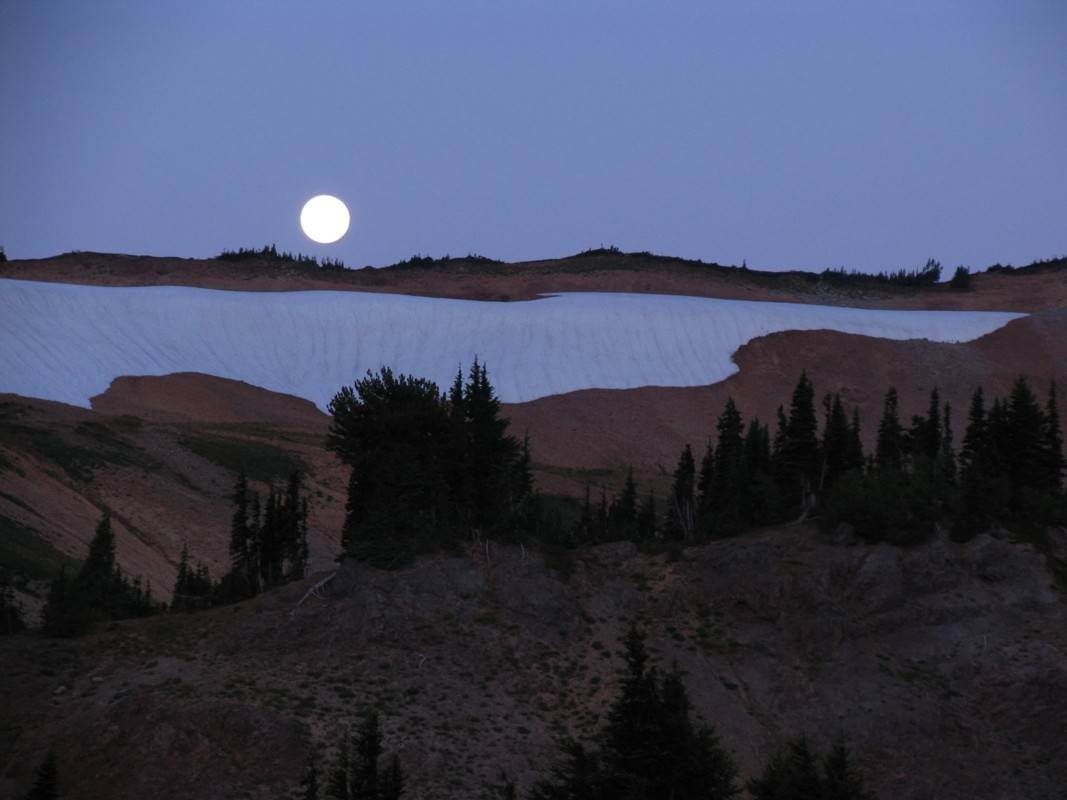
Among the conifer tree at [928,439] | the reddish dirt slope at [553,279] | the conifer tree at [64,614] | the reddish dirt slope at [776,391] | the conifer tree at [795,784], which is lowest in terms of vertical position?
the reddish dirt slope at [776,391]

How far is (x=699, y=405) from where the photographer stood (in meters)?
79.1

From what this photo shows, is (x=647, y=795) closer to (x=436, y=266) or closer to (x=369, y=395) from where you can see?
(x=369, y=395)

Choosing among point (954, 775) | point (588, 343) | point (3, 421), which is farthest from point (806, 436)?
point (588, 343)

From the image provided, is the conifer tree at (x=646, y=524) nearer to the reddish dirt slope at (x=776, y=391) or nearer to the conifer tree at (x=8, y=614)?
the conifer tree at (x=8, y=614)

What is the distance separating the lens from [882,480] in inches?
1241

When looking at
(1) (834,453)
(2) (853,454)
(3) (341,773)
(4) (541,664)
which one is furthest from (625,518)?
(3) (341,773)

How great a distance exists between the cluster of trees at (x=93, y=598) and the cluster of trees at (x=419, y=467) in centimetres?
537

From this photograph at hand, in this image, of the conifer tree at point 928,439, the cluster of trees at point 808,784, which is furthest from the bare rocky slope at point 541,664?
the conifer tree at point 928,439

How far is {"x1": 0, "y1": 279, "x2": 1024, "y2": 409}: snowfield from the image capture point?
76.1 metres

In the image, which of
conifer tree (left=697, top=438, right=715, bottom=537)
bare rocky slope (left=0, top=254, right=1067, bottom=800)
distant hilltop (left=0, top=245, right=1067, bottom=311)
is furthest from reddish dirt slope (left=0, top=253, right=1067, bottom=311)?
bare rocky slope (left=0, top=254, right=1067, bottom=800)

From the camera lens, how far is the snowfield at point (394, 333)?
76.1m

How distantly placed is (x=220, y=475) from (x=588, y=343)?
38613 mm

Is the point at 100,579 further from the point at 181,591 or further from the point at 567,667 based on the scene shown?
the point at 567,667

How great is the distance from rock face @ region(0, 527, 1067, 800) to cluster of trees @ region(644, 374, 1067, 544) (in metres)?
0.97
